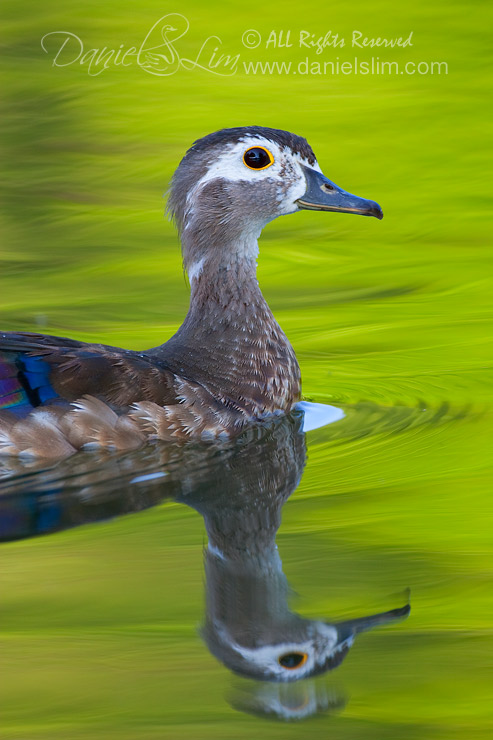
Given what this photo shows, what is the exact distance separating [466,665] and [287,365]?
11.0ft

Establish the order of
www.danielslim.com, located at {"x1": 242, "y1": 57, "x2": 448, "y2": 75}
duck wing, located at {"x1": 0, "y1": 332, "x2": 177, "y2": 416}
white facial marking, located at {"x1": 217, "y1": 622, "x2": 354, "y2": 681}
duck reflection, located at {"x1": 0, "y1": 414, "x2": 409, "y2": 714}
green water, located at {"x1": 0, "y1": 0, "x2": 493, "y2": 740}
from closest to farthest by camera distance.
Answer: green water, located at {"x1": 0, "y1": 0, "x2": 493, "y2": 740}, white facial marking, located at {"x1": 217, "y1": 622, "x2": 354, "y2": 681}, duck reflection, located at {"x1": 0, "y1": 414, "x2": 409, "y2": 714}, duck wing, located at {"x1": 0, "y1": 332, "x2": 177, "y2": 416}, www.danielslim.com, located at {"x1": 242, "y1": 57, "x2": 448, "y2": 75}

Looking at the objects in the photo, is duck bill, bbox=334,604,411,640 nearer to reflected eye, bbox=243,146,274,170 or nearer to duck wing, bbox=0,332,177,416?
duck wing, bbox=0,332,177,416

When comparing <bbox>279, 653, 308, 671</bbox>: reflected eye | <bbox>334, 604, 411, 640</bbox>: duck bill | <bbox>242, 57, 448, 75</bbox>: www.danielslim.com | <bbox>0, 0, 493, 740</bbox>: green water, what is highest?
<bbox>242, 57, 448, 75</bbox>: www.danielslim.com

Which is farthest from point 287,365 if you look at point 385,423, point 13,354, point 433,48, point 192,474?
point 433,48

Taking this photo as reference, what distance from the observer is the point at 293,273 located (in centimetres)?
1020

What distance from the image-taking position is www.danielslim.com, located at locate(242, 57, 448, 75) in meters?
14.7

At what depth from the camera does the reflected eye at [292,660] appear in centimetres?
475

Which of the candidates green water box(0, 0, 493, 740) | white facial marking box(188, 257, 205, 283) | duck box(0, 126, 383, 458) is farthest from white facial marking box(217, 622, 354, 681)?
white facial marking box(188, 257, 205, 283)

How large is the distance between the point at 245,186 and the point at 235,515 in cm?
232

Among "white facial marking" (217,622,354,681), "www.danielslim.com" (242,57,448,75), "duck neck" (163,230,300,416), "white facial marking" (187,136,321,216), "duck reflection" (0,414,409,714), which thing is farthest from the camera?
"www.danielslim.com" (242,57,448,75)

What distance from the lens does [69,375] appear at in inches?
269

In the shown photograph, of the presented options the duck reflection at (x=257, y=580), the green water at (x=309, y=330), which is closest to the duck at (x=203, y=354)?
the duck reflection at (x=257, y=580)

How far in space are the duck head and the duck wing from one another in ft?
3.80

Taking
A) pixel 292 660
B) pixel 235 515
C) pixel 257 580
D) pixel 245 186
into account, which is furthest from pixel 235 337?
pixel 292 660
